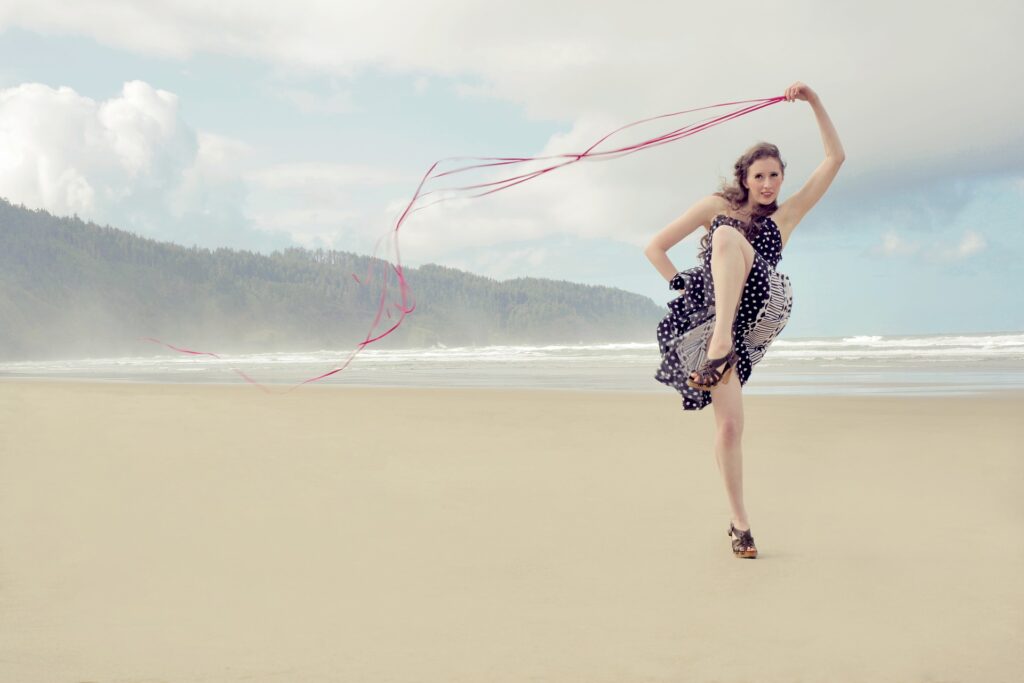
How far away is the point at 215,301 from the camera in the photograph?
335ft

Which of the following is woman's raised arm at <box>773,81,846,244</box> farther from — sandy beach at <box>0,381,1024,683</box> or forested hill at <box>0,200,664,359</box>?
forested hill at <box>0,200,664,359</box>

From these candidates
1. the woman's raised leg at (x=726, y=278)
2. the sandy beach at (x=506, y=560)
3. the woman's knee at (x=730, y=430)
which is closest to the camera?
the sandy beach at (x=506, y=560)

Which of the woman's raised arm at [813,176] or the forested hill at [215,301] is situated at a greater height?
the forested hill at [215,301]

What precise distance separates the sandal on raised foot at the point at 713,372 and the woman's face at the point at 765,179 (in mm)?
617

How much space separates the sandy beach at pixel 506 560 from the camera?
221 centimetres

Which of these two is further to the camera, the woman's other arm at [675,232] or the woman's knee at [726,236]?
the woman's other arm at [675,232]

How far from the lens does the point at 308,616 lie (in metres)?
2.54

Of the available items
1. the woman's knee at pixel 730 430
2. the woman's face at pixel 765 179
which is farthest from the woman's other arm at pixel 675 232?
the woman's knee at pixel 730 430

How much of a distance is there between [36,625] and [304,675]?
38.5 inches

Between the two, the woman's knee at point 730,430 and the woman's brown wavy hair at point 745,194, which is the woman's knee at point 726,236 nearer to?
the woman's brown wavy hair at point 745,194

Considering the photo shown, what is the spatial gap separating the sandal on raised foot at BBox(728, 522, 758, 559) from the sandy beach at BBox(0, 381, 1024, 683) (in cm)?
6

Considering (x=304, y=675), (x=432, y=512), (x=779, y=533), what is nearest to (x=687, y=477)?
(x=779, y=533)

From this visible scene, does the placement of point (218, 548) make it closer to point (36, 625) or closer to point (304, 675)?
point (36, 625)

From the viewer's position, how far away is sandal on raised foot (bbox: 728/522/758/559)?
3172 millimetres
